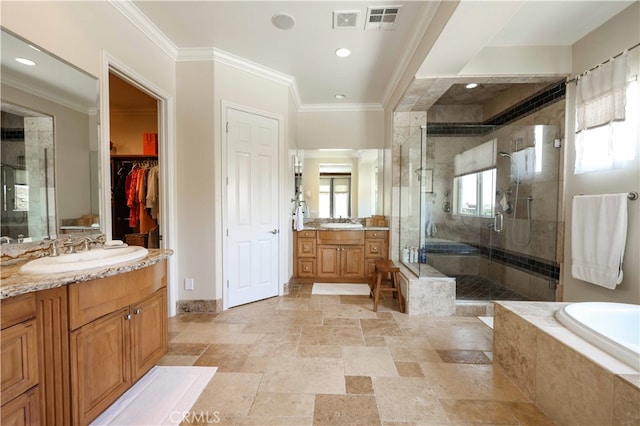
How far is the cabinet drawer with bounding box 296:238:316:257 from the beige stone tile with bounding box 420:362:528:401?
7.70ft

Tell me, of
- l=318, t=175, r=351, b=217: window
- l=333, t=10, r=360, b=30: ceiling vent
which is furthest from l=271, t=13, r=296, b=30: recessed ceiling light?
l=318, t=175, r=351, b=217: window

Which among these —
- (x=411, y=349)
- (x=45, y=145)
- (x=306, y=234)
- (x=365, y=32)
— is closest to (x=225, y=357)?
(x=411, y=349)

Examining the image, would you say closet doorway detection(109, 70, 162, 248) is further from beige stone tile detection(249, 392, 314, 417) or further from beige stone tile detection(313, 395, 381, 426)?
beige stone tile detection(313, 395, 381, 426)

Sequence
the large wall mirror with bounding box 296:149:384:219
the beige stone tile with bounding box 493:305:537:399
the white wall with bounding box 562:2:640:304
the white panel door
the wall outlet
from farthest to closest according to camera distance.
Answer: the large wall mirror with bounding box 296:149:384:219 < the white panel door < the wall outlet < the white wall with bounding box 562:2:640:304 < the beige stone tile with bounding box 493:305:537:399

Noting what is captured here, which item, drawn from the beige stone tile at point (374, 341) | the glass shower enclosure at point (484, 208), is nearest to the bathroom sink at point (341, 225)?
the glass shower enclosure at point (484, 208)

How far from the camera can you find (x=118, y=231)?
3.73m

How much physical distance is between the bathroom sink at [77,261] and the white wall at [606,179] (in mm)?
3782

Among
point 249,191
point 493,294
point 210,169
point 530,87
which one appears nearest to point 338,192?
point 249,191

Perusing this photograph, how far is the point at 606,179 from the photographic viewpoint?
232cm

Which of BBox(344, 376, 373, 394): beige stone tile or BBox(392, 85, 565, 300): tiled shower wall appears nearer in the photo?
BBox(344, 376, 373, 394): beige stone tile

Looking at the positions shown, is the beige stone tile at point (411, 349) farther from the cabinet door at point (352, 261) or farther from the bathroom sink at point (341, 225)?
the bathroom sink at point (341, 225)

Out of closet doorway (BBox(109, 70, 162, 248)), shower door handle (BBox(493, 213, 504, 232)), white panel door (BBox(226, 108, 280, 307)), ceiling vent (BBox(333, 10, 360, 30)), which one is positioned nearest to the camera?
ceiling vent (BBox(333, 10, 360, 30))

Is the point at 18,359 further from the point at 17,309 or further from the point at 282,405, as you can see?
the point at 282,405

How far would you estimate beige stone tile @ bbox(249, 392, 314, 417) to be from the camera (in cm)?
151
